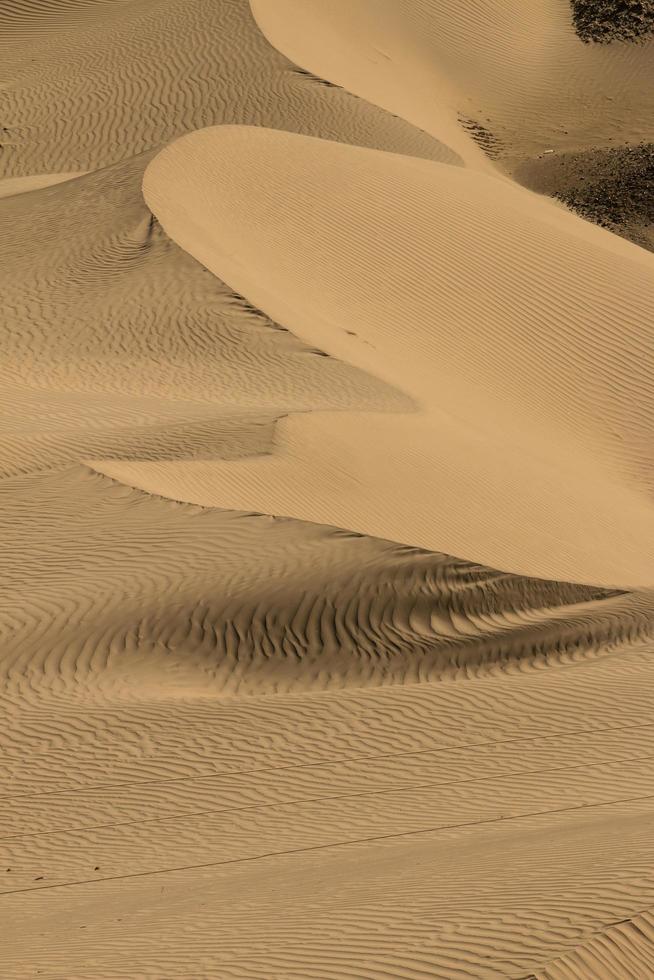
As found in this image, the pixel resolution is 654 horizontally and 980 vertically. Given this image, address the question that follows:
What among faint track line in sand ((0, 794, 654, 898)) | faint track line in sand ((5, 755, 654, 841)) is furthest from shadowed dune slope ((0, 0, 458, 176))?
faint track line in sand ((0, 794, 654, 898))

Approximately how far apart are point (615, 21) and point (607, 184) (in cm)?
673

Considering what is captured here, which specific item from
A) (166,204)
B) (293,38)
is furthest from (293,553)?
(293,38)

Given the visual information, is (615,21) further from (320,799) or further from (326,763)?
(320,799)

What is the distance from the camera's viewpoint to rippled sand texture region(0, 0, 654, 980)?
6688 millimetres

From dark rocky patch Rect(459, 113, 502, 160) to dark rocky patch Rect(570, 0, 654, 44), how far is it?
4.29 m

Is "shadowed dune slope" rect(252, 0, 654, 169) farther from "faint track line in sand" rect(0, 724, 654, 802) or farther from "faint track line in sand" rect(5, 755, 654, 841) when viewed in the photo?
"faint track line in sand" rect(5, 755, 654, 841)

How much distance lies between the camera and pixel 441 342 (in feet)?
55.9

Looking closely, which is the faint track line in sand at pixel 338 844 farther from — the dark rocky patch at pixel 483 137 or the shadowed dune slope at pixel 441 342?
the dark rocky patch at pixel 483 137

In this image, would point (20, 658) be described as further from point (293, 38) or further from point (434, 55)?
point (434, 55)

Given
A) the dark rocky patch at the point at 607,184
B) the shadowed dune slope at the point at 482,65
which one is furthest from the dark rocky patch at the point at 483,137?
the dark rocky patch at the point at 607,184

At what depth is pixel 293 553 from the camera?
1116cm

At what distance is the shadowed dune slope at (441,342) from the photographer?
12.2m

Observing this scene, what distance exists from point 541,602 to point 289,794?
3.72m

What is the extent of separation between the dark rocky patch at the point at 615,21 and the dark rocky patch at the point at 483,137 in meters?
4.29
